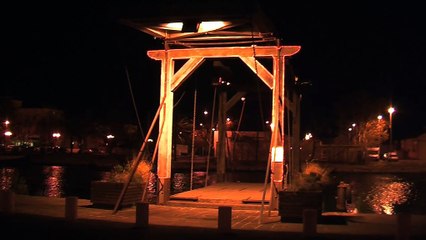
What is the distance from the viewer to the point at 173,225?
12312mm

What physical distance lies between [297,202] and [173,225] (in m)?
2.89

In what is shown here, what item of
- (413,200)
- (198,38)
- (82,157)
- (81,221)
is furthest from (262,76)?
(82,157)

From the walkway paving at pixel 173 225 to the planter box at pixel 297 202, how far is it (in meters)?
0.24

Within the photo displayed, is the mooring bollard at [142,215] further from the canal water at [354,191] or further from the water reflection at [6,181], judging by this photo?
the water reflection at [6,181]

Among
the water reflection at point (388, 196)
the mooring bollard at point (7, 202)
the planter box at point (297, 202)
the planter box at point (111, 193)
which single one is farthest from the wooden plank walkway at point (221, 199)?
the water reflection at point (388, 196)

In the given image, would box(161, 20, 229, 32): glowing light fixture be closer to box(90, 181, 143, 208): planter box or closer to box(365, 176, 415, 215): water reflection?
box(90, 181, 143, 208): planter box

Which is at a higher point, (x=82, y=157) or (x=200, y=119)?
(x=200, y=119)

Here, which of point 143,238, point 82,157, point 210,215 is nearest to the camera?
point 143,238

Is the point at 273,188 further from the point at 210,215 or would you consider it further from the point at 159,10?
the point at 159,10

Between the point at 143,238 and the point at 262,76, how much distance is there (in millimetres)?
6422

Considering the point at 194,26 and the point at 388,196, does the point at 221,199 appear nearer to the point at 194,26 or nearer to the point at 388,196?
the point at 194,26

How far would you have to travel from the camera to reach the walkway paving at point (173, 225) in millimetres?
11117

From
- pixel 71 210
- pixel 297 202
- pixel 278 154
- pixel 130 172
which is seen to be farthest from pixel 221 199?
pixel 71 210

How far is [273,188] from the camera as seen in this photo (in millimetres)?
14930
